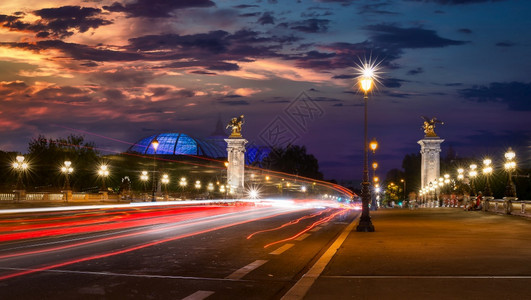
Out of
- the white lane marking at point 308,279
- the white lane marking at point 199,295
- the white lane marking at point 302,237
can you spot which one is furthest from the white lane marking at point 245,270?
the white lane marking at point 302,237

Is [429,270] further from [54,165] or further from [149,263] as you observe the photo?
[54,165]

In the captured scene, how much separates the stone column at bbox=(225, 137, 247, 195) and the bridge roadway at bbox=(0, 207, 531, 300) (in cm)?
9474

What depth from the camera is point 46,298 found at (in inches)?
340

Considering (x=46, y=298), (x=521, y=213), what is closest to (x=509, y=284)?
(x=46, y=298)

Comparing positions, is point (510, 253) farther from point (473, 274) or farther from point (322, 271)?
point (322, 271)

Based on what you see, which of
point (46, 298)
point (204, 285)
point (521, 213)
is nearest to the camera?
point (46, 298)

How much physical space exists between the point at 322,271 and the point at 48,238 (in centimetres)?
1018

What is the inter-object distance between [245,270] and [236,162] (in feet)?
339

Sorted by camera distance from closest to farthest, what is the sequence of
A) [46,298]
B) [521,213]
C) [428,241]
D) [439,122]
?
1. [46,298]
2. [428,241]
3. [521,213]
4. [439,122]

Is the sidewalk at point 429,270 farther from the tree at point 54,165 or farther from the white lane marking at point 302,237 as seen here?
the tree at point 54,165

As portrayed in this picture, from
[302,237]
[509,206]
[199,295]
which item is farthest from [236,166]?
[199,295]

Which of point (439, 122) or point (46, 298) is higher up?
point (439, 122)

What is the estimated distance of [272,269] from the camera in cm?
1236

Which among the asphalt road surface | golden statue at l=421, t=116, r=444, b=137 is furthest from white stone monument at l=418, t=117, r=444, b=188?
the asphalt road surface
